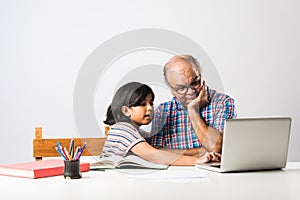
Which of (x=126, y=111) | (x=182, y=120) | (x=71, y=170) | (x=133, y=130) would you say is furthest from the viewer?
(x=182, y=120)

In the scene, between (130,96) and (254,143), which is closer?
(254,143)

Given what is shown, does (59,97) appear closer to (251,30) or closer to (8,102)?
(8,102)

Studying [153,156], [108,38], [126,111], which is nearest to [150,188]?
[153,156]

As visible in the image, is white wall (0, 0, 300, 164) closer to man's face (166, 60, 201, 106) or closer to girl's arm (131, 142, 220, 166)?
man's face (166, 60, 201, 106)

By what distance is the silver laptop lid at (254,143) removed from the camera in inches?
72.7

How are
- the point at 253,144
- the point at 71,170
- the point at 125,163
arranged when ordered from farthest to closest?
the point at 125,163 → the point at 253,144 → the point at 71,170

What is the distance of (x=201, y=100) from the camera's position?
8.47 ft

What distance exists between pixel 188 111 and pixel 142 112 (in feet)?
0.92

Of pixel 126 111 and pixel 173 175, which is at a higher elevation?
pixel 126 111

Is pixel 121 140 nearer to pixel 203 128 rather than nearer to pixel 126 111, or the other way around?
pixel 126 111

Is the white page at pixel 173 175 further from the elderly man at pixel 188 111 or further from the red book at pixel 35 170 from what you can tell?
the elderly man at pixel 188 111

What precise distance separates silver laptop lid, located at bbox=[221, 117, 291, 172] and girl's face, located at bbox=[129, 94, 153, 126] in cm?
63

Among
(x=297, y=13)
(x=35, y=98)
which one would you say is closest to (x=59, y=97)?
(x=35, y=98)

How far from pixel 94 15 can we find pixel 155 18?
43cm
